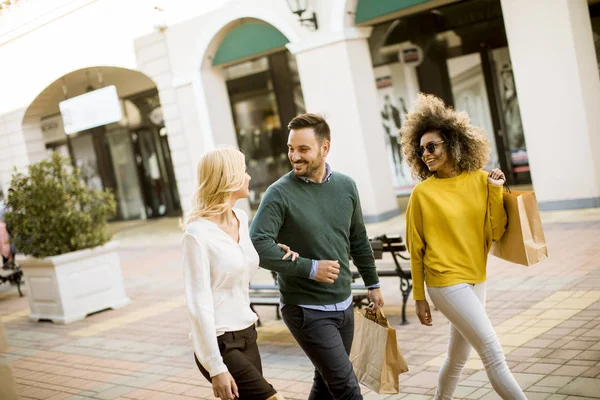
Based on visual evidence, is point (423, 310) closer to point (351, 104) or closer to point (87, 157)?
point (351, 104)

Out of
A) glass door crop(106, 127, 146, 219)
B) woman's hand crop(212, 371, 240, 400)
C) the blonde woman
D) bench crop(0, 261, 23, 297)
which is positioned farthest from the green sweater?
glass door crop(106, 127, 146, 219)

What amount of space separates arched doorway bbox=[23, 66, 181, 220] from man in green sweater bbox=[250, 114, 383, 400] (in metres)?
16.5

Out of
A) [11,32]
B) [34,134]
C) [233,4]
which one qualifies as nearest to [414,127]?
[233,4]

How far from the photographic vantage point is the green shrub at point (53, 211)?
9.77m

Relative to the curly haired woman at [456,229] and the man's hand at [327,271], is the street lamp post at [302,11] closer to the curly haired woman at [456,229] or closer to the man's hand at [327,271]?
the curly haired woman at [456,229]

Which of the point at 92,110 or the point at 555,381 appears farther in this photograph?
the point at 92,110

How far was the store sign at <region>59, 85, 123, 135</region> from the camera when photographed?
1697 centimetres

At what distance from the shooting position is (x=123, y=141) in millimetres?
24422

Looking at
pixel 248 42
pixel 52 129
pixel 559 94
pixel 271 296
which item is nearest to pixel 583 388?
pixel 271 296

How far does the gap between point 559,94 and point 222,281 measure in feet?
28.6

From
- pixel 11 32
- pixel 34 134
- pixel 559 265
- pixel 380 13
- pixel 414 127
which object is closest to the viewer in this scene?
pixel 414 127

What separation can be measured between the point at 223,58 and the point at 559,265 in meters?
9.31

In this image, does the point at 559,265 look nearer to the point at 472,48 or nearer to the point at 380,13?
the point at 380,13

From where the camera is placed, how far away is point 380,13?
12.4 m
